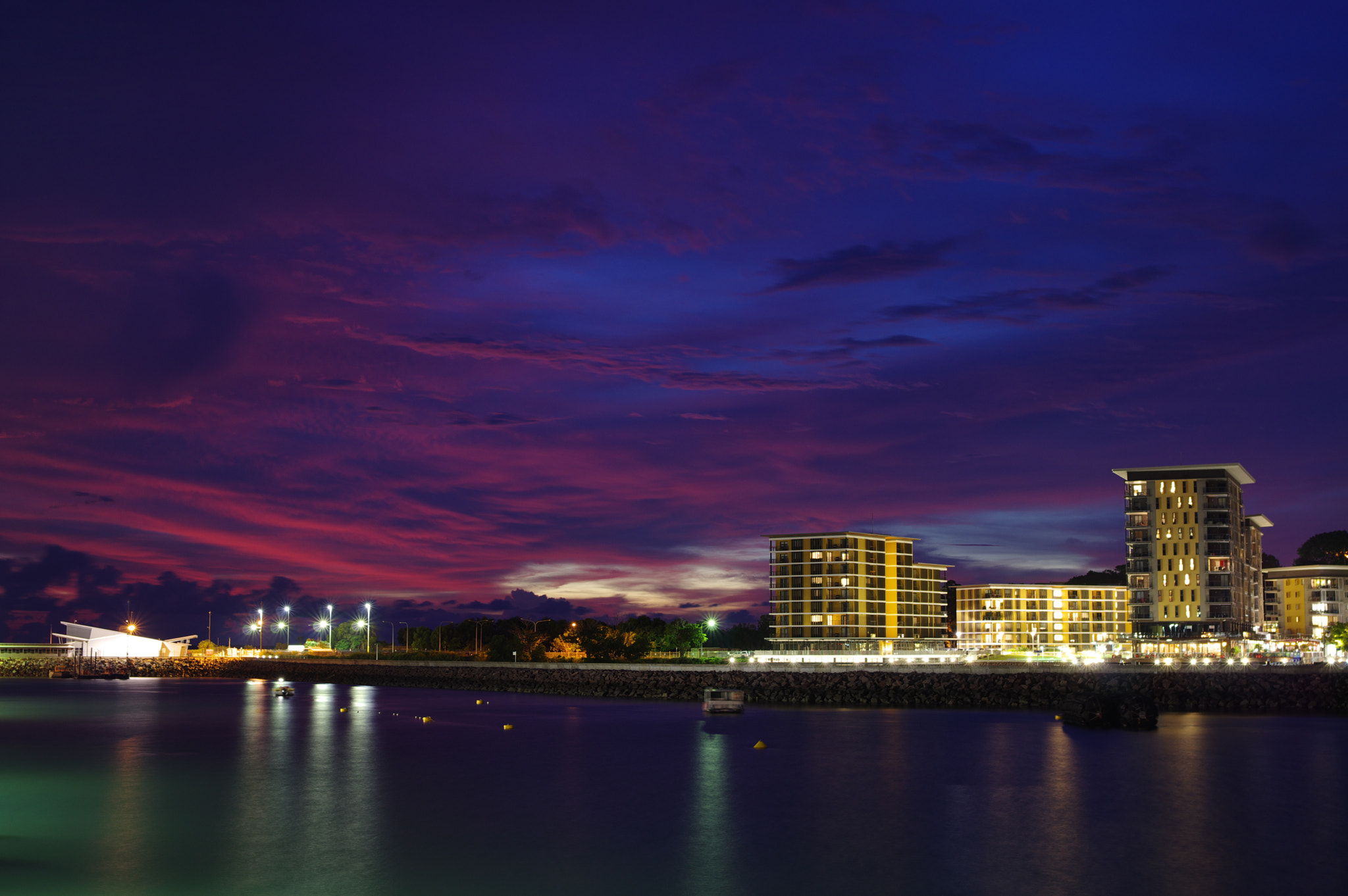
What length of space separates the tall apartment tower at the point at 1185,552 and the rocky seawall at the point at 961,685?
71941 mm

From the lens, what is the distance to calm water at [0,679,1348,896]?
3609cm

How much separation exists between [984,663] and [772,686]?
79.8 feet

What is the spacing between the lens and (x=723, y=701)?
97312 millimetres

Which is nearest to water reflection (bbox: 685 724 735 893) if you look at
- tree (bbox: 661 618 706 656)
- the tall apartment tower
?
tree (bbox: 661 618 706 656)

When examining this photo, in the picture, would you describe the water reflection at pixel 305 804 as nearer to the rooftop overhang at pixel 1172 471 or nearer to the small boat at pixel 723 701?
the small boat at pixel 723 701

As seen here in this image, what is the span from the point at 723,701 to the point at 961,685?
2680 cm

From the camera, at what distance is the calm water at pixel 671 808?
36.1 meters

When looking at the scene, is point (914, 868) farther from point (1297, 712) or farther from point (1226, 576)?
point (1226, 576)

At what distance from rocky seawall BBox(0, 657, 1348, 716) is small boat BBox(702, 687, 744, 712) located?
16.0m

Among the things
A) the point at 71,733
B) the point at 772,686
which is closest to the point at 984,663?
the point at 772,686

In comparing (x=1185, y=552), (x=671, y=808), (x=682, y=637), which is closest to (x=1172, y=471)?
(x=1185, y=552)

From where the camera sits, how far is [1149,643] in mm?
178125

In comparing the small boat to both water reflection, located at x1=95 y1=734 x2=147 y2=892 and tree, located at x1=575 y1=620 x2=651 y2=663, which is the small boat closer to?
water reflection, located at x1=95 y1=734 x2=147 y2=892

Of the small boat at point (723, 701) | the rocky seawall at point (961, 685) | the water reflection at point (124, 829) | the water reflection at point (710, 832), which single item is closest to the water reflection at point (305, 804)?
the water reflection at point (124, 829)
